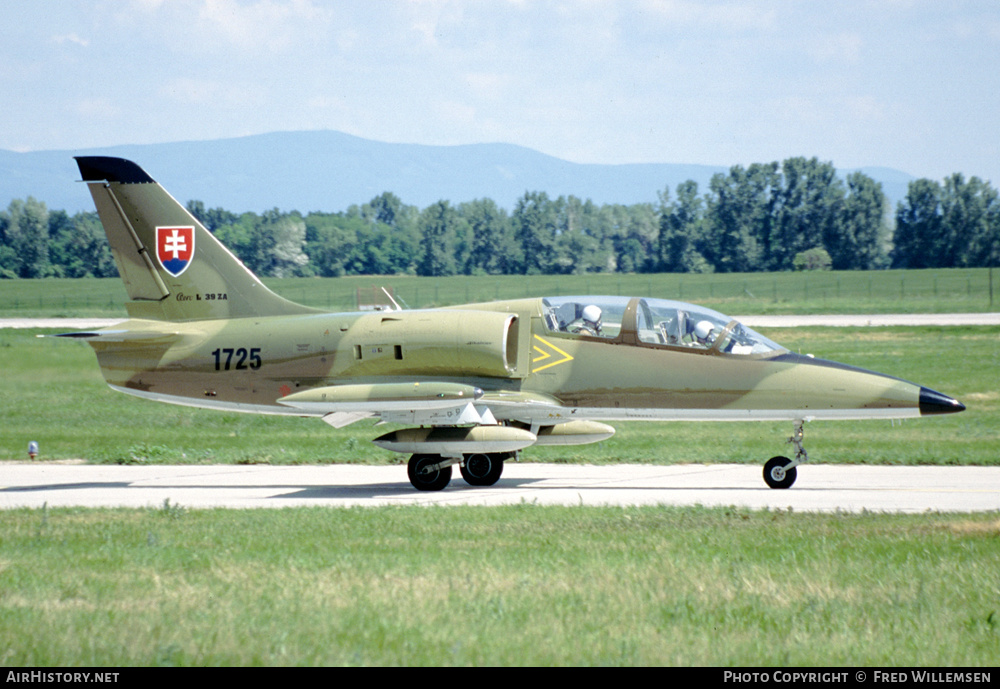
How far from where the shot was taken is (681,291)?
9294cm

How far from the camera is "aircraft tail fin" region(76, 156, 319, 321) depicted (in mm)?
17797

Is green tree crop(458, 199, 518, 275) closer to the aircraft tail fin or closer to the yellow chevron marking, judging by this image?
the aircraft tail fin

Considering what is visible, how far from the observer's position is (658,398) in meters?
16.0

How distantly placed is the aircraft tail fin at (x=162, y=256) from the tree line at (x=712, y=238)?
9665cm

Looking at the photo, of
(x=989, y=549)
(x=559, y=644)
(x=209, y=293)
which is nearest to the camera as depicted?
(x=559, y=644)

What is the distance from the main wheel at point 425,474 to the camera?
16.2 meters

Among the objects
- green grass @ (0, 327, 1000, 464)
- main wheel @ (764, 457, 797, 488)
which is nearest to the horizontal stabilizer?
green grass @ (0, 327, 1000, 464)

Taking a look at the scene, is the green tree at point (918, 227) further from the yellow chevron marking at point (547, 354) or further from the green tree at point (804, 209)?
the yellow chevron marking at point (547, 354)

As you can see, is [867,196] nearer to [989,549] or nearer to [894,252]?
[894,252]

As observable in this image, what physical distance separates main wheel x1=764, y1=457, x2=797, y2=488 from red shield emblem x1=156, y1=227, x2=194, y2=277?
9715 mm

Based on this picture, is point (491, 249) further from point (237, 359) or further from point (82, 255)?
point (237, 359)
